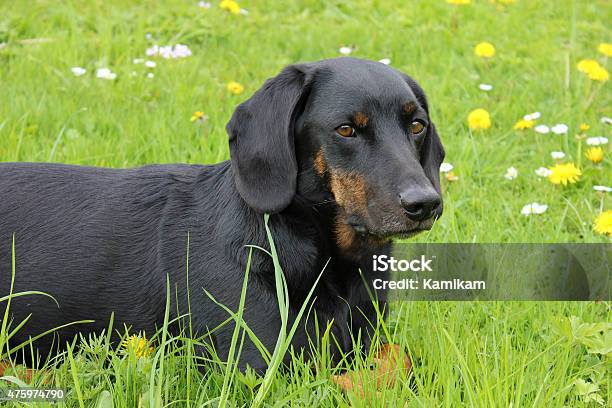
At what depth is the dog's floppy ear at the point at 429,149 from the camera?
3076mm

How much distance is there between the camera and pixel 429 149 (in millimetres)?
3156

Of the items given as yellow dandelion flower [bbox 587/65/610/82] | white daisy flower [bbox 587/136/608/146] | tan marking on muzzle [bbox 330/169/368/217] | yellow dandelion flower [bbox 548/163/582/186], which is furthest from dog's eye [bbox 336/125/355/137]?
yellow dandelion flower [bbox 587/65/610/82]

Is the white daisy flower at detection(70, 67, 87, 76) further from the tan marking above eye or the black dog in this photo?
the tan marking above eye

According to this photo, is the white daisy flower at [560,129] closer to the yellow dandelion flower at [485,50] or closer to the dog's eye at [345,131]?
the yellow dandelion flower at [485,50]

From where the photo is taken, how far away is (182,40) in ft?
19.5

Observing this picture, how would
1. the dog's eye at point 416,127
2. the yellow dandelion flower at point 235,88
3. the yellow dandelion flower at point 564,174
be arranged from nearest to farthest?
the dog's eye at point 416,127
the yellow dandelion flower at point 564,174
the yellow dandelion flower at point 235,88

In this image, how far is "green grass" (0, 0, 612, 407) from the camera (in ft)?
8.45

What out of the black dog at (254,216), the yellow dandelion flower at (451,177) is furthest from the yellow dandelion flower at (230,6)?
the black dog at (254,216)

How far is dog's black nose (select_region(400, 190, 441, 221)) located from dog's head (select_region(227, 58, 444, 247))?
0.07 feet

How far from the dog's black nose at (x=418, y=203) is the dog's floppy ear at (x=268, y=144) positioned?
1.35 ft

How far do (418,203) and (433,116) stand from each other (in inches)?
104

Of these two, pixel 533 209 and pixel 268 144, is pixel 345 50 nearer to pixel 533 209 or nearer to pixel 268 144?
pixel 533 209

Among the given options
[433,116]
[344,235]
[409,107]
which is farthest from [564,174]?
[344,235]

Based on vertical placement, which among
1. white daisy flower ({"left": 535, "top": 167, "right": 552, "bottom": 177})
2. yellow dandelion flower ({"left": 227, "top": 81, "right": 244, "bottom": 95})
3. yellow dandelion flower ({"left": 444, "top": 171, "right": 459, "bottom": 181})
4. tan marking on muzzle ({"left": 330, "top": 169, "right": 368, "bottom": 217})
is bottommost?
yellow dandelion flower ({"left": 444, "top": 171, "right": 459, "bottom": 181})
